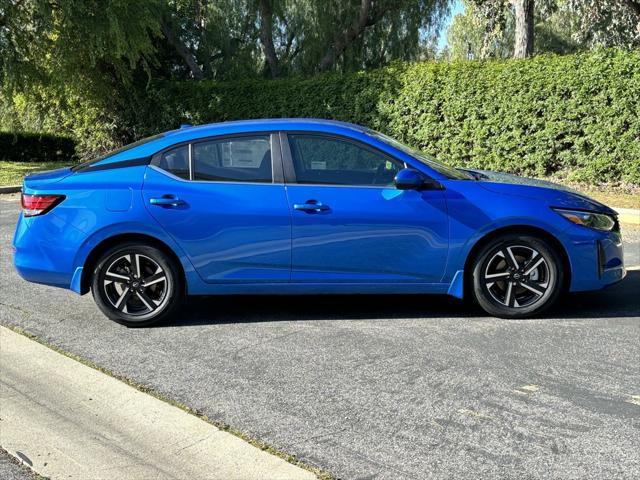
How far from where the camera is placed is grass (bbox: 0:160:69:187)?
17.5m

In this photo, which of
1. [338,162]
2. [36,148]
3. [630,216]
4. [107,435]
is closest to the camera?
[107,435]

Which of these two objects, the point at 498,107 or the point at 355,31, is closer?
the point at 498,107

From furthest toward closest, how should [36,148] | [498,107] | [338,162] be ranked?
[36,148]
[498,107]
[338,162]

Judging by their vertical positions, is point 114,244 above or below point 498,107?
below

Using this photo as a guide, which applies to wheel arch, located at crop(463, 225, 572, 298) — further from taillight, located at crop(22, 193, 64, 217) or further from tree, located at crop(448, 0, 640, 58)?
tree, located at crop(448, 0, 640, 58)

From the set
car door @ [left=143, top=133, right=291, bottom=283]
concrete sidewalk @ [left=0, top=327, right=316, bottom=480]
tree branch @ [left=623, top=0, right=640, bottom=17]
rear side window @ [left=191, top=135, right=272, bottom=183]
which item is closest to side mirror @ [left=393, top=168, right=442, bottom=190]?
car door @ [left=143, top=133, right=291, bottom=283]

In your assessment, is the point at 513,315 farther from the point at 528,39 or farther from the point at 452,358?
the point at 528,39

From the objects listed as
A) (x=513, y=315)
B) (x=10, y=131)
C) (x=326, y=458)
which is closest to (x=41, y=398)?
(x=326, y=458)

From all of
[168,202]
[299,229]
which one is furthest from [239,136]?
[299,229]

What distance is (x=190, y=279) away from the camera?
5.45 m

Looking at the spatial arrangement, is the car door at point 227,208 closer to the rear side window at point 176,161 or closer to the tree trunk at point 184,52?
the rear side window at point 176,161

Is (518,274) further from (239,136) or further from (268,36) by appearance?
(268,36)

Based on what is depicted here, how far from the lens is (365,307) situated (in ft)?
19.5

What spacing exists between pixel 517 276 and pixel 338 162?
163 centimetres
